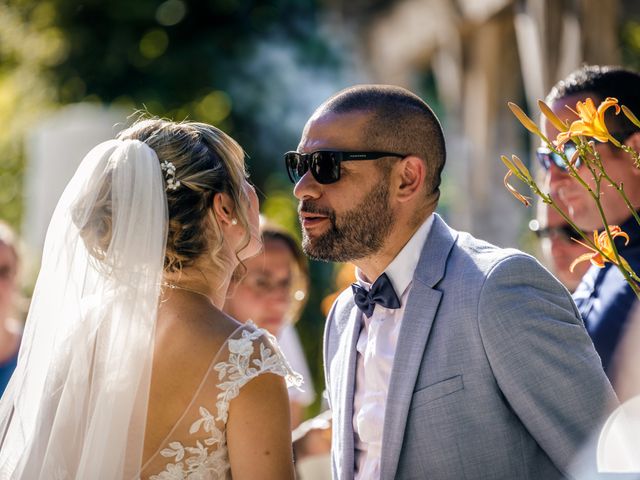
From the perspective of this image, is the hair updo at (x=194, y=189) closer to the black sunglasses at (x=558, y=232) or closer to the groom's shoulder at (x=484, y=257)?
the groom's shoulder at (x=484, y=257)

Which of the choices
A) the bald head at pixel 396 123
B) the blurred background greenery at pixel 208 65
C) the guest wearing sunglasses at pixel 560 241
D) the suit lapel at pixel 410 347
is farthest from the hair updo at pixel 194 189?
the blurred background greenery at pixel 208 65

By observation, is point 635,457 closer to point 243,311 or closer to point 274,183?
point 243,311

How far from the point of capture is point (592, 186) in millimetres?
3012

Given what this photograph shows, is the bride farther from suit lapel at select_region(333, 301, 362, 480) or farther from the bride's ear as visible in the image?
suit lapel at select_region(333, 301, 362, 480)

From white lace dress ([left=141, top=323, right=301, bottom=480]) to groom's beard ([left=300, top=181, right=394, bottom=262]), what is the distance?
1.60ft

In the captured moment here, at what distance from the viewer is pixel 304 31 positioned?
41.6 feet

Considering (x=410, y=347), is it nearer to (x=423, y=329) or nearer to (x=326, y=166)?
(x=423, y=329)

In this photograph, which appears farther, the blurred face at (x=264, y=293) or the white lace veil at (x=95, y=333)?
the blurred face at (x=264, y=293)

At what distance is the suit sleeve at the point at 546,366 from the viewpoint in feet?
7.92

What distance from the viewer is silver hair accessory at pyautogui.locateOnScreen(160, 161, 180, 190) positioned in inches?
104

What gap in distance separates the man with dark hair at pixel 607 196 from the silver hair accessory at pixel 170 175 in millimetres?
1214

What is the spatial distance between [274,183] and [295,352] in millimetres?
8197

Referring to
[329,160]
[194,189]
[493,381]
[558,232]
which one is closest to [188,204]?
[194,189]

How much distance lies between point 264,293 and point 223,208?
7.08 ft
